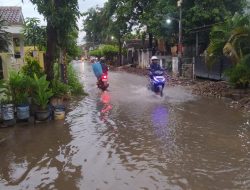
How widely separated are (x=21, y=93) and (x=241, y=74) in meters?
9.03

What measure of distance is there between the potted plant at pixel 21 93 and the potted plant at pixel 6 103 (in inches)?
6.5

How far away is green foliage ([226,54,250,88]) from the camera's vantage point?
49.9 feet

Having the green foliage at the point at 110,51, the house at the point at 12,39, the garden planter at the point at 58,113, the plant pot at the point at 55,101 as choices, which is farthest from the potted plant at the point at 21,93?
the green foliage at the point at 110,51

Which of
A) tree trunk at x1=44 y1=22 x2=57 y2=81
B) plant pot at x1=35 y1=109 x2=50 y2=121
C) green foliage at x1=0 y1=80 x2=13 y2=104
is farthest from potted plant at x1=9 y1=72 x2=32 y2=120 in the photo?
tree trunk at x1=44 y1=22 x2=57 y2=81

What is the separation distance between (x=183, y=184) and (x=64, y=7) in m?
9.17

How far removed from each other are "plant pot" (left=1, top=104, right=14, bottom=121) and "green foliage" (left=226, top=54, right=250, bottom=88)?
9.22 metres

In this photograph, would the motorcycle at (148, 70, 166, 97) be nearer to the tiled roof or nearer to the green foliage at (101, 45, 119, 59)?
the tiled roof

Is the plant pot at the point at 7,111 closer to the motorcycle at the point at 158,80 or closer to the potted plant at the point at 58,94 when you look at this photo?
the potted plant at the point at 58,94

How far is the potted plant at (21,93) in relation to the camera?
35.9 ft

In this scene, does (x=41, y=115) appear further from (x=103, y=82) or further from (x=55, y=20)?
A: (x=103, y=82)

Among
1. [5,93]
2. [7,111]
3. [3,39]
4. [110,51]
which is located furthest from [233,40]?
[110,51]

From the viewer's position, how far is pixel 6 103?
10.7 meters

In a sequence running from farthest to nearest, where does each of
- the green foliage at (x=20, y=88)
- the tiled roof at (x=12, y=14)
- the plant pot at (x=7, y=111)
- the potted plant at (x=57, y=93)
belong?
the tiled roof at (x=12, y=14) → the potted plant at (x=57, y=93) → the green foliage at (x=20, y=88) → the plant pot at (x=7, y=111)

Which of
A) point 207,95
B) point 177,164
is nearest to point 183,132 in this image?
point 177,164
